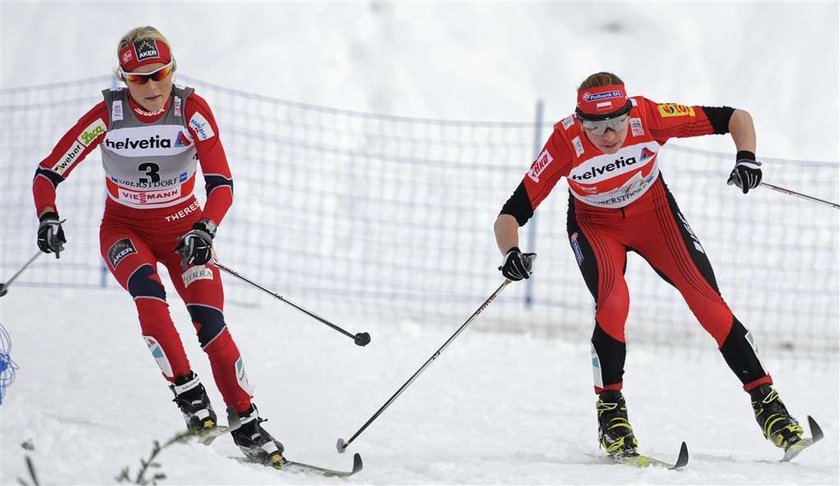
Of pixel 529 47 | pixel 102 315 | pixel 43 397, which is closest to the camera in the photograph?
pixel 43 397

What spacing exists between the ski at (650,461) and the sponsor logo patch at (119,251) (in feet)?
7.75

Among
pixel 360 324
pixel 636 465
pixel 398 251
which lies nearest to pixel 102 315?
pixel 360 324

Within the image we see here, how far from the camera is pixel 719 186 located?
12820mm

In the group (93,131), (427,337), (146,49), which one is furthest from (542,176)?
(427,337)

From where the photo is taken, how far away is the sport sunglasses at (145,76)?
438 centimetres

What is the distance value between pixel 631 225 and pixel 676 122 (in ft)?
1.75

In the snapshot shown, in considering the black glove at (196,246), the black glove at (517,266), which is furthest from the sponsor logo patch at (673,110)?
the black glove at (196,246)

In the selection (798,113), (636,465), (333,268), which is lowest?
(636,465)

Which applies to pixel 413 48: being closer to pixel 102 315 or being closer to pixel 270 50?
pixel 270 50

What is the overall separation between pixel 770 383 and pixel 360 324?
456 centimetres

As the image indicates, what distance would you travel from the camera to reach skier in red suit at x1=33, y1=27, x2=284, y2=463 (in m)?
4.41

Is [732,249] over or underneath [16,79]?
underneath

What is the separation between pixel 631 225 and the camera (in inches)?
196

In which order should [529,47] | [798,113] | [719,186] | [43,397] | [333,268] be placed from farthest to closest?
[529,47] < [798,113] < [719,186] < [333,268] < [43,397]
